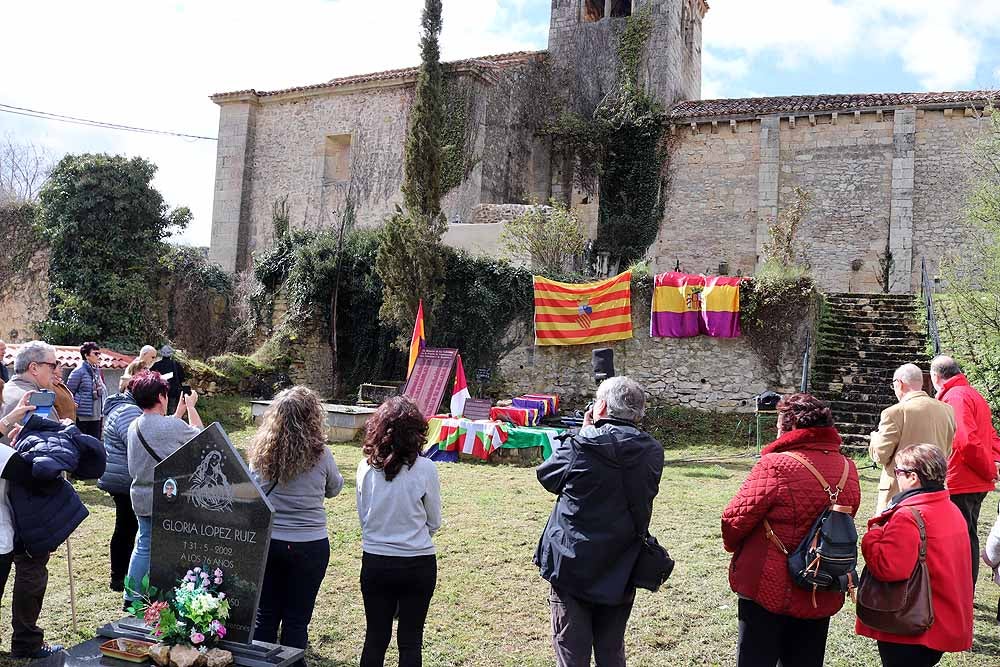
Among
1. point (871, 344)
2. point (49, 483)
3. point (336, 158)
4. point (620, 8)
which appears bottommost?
point (49, 483)

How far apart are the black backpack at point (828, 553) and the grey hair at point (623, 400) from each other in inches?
31.0

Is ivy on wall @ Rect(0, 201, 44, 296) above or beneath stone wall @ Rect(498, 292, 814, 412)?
above

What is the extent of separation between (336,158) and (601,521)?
2096cm

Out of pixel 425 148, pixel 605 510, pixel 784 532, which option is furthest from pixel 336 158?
pixel 784 532

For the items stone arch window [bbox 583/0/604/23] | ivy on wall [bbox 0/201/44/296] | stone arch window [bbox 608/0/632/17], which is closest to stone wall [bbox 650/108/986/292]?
stone arch window [bbox 608/0/632/17]

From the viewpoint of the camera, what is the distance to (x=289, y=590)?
3748 mm

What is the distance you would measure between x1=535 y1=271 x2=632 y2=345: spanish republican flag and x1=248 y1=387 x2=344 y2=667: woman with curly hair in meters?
12.0

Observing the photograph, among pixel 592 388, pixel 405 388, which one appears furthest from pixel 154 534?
pixel 592 388

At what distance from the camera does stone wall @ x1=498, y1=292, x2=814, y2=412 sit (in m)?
14.5

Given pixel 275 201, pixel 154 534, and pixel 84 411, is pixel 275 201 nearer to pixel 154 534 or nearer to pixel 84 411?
pixel 84 411

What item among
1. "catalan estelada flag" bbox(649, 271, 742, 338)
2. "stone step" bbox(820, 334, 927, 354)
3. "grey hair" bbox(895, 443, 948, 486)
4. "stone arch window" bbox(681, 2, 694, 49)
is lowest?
"grey hair" bbox(895, 443, 948, 486)

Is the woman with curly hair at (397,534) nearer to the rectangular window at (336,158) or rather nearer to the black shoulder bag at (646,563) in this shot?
the black shoulder bag at (646,563)

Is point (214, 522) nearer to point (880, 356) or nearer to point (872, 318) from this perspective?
point (880, 356)

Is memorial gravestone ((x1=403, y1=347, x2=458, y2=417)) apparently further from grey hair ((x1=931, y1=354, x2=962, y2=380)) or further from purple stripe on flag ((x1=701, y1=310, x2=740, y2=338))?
grey hair ((x1=931, y1=354, x2=962, y2=380))
